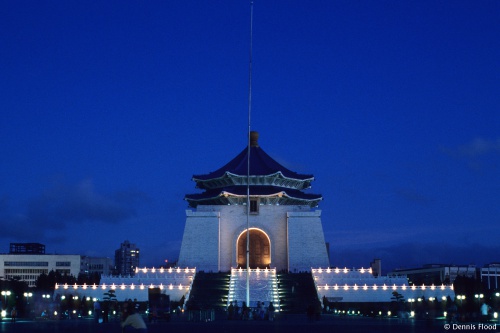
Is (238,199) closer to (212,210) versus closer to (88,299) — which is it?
(212,210)

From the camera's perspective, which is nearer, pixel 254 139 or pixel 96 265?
pixel 254 139

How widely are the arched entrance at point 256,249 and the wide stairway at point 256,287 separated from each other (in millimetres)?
6262

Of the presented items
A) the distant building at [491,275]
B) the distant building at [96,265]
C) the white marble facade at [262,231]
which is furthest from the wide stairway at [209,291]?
the distant building at [491,275]

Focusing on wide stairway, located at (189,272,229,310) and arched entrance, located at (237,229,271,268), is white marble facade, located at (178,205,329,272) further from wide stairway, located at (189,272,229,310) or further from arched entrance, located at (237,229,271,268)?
wide stairway, located at (189,272,229,310)

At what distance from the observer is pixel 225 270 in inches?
2005

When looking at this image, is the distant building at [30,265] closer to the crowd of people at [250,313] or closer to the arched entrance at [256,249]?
the arched entrance at [256,249]

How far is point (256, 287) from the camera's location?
4278cm

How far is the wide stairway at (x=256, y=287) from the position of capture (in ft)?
136

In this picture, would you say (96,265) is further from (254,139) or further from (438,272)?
(254,139)

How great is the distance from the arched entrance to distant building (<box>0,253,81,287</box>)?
58.5 metres

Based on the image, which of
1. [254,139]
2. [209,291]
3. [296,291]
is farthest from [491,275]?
[209,291]

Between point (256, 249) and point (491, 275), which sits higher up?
point (491, 275)

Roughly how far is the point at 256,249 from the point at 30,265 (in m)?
61.2

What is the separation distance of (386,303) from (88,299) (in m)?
16.9
